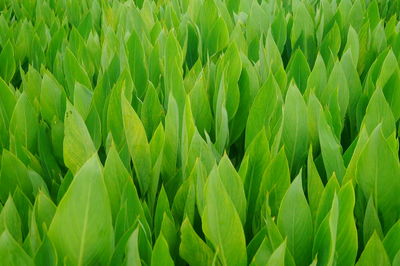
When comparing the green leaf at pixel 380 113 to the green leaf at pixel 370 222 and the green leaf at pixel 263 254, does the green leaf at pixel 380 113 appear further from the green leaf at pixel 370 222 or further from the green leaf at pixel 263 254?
the green leaf at pixel 263 254

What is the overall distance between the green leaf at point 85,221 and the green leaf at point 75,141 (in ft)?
1.35

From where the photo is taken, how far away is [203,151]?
1.55m

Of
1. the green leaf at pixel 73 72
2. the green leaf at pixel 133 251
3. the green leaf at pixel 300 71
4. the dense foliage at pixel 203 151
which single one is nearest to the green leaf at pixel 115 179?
the dense foliage at pixel 203 151

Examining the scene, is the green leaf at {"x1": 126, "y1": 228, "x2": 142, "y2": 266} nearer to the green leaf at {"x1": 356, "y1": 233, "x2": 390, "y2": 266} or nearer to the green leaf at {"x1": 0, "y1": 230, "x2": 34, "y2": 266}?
the green leaf at {"x1": 0, "y1": 230, "x2": 34, "y2": 266}

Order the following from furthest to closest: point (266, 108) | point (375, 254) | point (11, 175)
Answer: point (266, 108)
point (11, 175)
point (375, 254)

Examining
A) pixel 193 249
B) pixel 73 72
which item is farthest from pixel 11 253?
pixel 73 72

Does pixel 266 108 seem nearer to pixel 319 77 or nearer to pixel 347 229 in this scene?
pixel 319 77

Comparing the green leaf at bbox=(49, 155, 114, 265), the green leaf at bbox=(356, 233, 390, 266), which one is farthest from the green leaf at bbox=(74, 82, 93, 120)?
the green leaf at bbox=(356, 233, 390, 266)

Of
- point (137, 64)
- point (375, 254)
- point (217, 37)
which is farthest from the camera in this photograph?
point (217, 37)

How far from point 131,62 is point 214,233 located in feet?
3.52

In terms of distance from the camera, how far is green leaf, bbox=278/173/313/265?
1.30 metres

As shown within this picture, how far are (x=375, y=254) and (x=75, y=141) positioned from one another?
2.63ft

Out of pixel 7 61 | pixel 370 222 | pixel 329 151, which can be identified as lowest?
pixel 370 222

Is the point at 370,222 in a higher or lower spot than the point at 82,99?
lower
